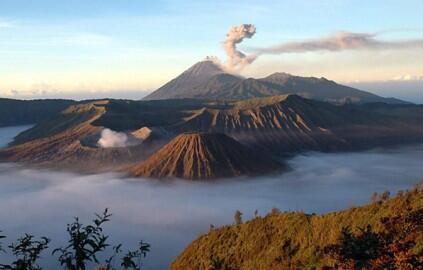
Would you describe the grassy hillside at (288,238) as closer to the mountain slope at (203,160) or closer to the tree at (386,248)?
the tree at (386,248)

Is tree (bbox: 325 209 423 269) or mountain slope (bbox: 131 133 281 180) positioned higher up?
tree (bbox: 325 209 423 269)

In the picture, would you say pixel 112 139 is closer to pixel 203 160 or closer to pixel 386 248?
pixel 203 160

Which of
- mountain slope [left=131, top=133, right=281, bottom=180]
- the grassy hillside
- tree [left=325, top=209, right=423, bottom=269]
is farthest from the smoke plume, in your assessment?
tree [left=325, top=209, right=423, bottom=269]

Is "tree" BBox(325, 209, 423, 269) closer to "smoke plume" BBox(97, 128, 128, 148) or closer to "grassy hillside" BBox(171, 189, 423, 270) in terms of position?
"grassy hillside" BBox(171, 189, 423, 270)

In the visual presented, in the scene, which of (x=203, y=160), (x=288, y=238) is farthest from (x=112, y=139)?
(x=288, y=238)

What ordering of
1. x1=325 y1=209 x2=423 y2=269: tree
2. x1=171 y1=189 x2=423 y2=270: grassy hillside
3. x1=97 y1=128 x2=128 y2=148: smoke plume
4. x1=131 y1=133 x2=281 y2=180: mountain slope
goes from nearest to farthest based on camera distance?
1. x1=325 y1=209 x2=423 y2=269: tree
2. x1=171 y1=189 x2=423 y2=270: grassy hillside
3. x1=131 y1=133 x2=281 y2=180: mountain slope
4. x1=97 y1=128 x2=128 y2=148: smoke plume


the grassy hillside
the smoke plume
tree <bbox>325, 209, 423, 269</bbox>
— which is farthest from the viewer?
the smoke plume

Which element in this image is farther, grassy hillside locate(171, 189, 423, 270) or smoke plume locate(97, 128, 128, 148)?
smoke plume locate(97, 128, 128, 148)

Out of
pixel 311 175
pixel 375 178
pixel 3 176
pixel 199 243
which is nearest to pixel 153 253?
pixel 199 243
